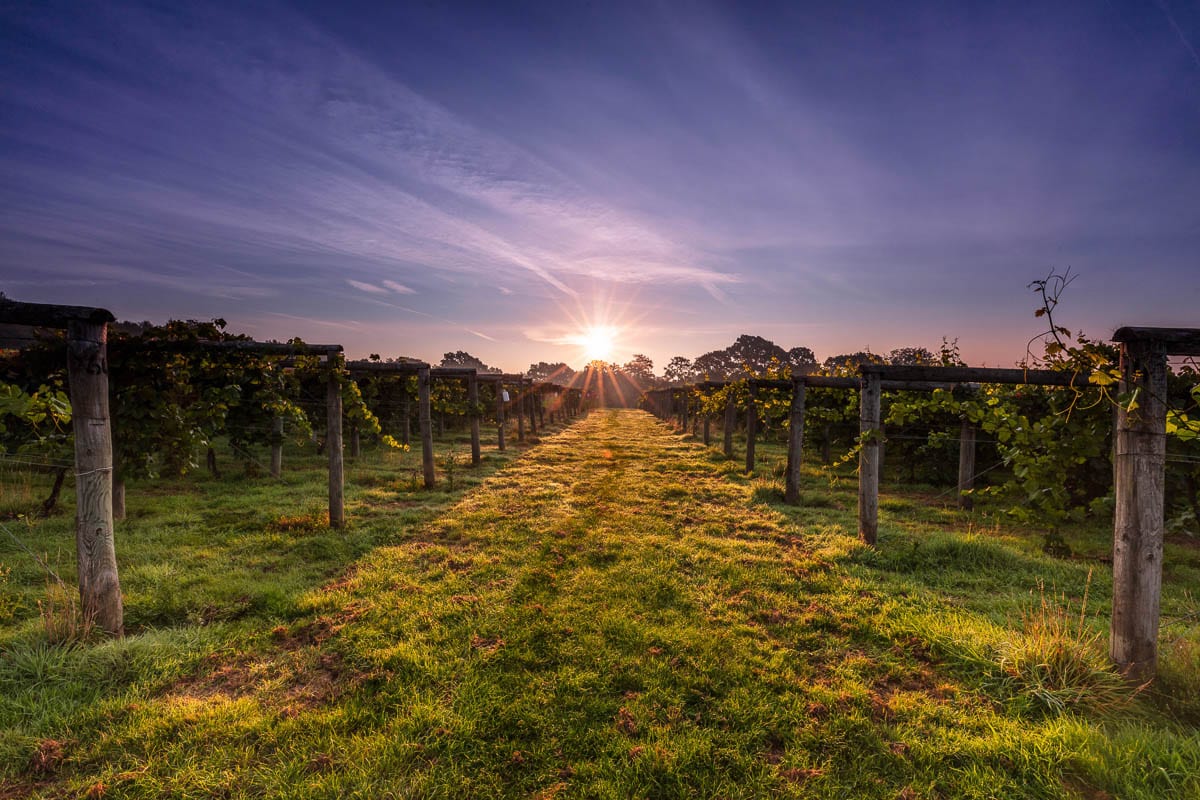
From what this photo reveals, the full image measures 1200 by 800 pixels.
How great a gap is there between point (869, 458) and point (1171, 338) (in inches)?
142

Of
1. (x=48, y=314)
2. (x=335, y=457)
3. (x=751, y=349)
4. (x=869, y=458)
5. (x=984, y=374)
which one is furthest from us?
(x=751, y=349)

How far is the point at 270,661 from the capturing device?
3.71 m

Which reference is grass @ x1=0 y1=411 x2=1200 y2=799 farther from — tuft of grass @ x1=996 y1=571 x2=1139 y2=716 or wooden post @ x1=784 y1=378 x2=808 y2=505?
wooden post @ x1=784 y1=378 x2=808 y2=505

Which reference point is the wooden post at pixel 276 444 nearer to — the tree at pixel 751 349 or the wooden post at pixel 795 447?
the wooden post at pixel 795 447

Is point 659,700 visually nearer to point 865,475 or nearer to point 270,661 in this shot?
point 270,661

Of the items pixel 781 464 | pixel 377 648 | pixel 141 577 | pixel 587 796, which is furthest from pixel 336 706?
pixel 781 464

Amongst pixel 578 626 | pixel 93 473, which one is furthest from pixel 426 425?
pixel 578 626

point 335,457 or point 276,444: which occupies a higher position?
point 335,457

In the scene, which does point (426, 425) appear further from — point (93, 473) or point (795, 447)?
point (795, 447)

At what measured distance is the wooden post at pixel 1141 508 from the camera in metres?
3.26

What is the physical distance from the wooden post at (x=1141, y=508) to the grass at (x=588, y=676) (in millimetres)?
254

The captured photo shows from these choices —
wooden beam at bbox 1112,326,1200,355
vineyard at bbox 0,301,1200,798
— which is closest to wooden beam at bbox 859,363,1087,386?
vineyard at bbox 0,301,1200,798

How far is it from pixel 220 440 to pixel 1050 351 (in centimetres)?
2053

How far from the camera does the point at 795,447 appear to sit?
29.8 feet
